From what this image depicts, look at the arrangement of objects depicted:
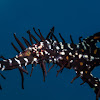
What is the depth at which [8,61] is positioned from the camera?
173cm

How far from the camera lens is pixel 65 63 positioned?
1.95 m

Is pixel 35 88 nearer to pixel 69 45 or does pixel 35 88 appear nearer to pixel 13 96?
pixel 13 96

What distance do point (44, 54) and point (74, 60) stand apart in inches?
13.7

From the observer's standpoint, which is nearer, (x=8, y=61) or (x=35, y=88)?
(x=8, y=61)

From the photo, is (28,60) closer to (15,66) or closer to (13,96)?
(15,66)

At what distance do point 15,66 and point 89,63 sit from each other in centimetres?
85

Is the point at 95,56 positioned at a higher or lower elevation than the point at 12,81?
lower

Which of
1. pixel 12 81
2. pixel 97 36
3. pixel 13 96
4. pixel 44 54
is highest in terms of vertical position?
pixel 12 81

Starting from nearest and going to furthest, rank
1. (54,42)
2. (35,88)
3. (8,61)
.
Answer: (8,61), (54,42), (35,88)

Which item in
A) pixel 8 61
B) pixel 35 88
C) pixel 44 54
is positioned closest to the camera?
pixel 8 61

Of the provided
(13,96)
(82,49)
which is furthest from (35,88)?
(82,49)

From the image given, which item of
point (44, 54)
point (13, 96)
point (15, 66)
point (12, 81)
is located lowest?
point (15, 66)

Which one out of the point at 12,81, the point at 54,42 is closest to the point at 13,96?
the point at 12,81

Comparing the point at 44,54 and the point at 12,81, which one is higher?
the point at 12,81
